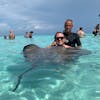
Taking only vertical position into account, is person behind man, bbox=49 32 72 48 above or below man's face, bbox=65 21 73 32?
below

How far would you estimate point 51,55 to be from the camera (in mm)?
8227

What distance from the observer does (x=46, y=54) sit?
27.5 ft

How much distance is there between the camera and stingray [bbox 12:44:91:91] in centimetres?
775

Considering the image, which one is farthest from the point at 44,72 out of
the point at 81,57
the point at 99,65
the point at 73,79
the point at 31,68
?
the point at 81,57

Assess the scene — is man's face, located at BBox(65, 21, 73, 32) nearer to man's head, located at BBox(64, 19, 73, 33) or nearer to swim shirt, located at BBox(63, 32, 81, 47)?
man's head, located at BBox(64, 19, 73, 33)

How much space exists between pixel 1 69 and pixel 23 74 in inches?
61.0

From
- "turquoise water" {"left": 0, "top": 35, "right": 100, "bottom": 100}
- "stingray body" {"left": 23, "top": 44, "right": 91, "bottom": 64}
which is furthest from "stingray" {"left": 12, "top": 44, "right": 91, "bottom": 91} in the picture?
"turquoise water" {"left": 0, "top": 35, "right": 100, "bottom": 100}

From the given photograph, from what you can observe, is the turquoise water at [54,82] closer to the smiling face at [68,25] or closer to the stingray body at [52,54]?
the stingray body at [52,54]

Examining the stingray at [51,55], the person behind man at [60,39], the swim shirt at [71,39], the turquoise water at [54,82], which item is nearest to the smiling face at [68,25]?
the swim shirt at [71,39]

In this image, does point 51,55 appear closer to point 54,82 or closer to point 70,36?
point 70,36

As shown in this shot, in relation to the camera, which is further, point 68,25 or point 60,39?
point 68,25

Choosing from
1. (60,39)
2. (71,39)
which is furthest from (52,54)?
(71,39)

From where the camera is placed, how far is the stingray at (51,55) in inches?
305

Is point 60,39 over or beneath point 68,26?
beneath
